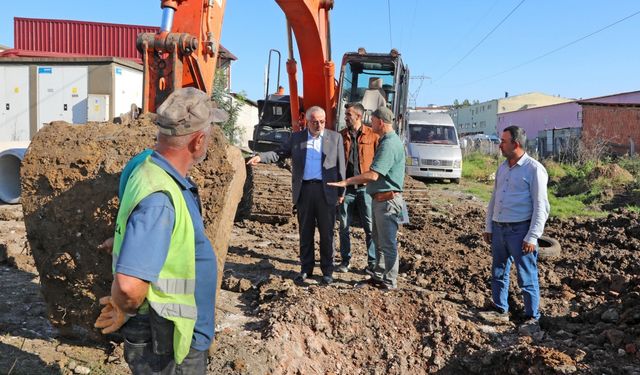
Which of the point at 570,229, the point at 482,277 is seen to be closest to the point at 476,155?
the point at 570,229

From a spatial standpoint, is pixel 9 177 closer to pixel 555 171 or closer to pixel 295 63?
pixel 295 63

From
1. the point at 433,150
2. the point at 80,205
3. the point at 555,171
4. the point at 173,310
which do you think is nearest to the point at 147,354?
the point at 173,310

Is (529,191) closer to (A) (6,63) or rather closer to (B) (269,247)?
(B) (269,247)

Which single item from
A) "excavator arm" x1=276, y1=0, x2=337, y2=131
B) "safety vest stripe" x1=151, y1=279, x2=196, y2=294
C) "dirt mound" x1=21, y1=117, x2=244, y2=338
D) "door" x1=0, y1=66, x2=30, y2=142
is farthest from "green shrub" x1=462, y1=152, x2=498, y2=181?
"safety vest stripe" x1=151, y1=279, x2=196, y2=294

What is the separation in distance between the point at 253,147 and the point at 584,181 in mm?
11030

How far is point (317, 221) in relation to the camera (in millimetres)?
6098

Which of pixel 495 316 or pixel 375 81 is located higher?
pixel 375 81

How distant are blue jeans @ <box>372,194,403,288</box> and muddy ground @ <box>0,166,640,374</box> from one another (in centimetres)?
37

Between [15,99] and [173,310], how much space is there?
17.7 meters

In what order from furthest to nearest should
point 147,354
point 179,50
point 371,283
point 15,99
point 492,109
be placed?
point 492,109, point 15,99, point 371,283, point 179,50, point 147,354

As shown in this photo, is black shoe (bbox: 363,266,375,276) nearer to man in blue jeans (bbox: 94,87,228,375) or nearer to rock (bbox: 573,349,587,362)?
rock (bbox: 573,349,587,362)

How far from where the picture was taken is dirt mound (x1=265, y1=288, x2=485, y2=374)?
4473 mm

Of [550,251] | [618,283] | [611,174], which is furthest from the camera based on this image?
[611,174]

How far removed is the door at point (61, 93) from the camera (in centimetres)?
1695
